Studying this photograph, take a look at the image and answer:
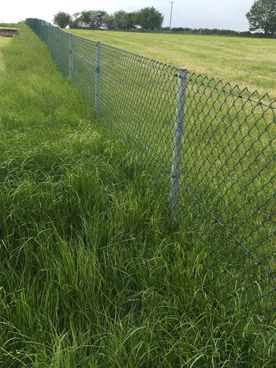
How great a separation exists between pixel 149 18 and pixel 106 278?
392 ft

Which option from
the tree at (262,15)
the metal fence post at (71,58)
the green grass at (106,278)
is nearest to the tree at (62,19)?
the tree at (262,15)

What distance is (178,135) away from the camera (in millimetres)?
3041

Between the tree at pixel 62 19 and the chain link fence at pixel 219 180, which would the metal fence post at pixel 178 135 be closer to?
the chain link fence at pixel 219 180

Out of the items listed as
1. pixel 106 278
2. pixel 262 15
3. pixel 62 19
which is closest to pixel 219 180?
pixel 106 278

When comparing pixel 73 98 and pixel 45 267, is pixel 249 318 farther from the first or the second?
pixel 73 98

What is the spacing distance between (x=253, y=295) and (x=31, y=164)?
7.58ft

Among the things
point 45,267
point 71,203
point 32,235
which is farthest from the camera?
point 71,203

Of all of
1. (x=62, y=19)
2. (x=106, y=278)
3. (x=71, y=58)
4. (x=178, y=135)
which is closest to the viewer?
(x=106, y=278)

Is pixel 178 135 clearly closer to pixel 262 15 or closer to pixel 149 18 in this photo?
pixel 262 15

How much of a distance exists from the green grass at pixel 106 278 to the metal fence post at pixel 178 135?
0.40 ft

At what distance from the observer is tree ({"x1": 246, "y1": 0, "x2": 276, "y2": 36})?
93000mm

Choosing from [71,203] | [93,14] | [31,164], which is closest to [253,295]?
[71,203]

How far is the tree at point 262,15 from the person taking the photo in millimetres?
93000

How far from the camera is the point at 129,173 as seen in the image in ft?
12.9
